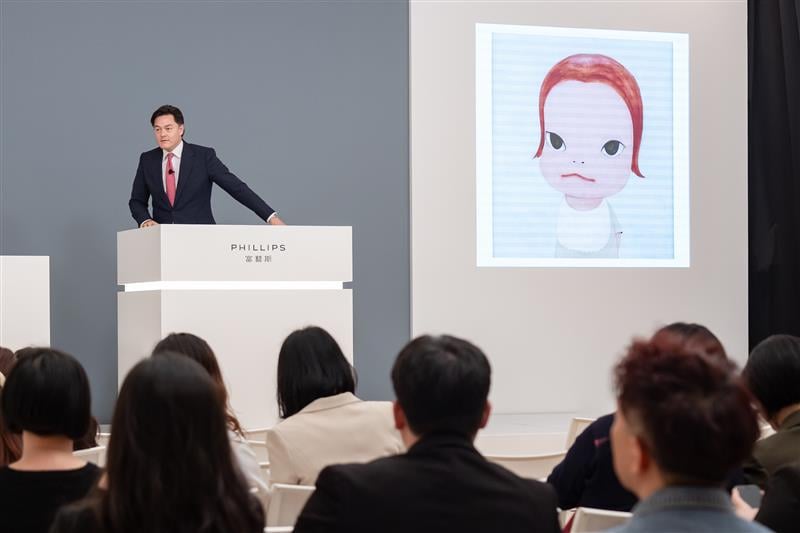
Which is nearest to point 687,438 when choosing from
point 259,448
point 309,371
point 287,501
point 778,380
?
point 287,501

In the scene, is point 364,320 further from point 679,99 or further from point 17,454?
point 17,454

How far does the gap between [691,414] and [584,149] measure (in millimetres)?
6595

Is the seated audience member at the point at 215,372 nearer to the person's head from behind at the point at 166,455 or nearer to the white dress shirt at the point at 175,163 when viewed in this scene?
the person's head from behind at the point at 166,455

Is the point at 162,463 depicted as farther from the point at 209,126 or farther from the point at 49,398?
the point at 209,126

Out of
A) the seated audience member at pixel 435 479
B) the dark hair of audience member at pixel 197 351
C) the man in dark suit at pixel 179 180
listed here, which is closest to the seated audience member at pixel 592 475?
the seated audience member at pixel 435 479

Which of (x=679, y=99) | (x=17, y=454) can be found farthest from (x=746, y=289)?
(x=17, y=454)

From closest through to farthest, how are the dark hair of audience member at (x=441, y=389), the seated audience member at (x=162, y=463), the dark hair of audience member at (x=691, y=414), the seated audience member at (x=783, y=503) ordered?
1. the dark hair of audience member at (x=691, y=414)
2. the seated audience member at (x=162, y=463)
3. the dark hair of audience member at (x=441, y=389)
4. the seated audience member at (x=783, y=503)

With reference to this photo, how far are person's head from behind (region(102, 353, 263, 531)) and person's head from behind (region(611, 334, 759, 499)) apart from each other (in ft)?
1.93

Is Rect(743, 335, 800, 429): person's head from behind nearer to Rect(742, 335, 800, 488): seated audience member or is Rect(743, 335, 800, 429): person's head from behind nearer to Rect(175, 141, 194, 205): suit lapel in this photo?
Rect(742, 335, 800, 488): seated audience member

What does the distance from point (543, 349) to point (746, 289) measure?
1634mm

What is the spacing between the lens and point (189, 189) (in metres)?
6.01

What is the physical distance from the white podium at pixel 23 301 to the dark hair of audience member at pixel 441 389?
14.3 ft

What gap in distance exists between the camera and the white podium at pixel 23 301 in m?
5.84

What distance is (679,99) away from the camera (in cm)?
793
